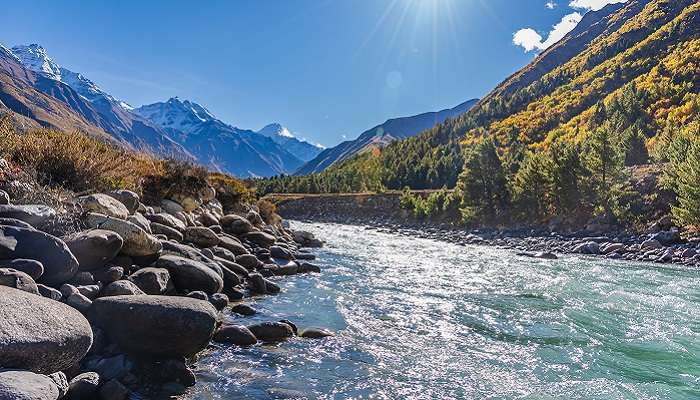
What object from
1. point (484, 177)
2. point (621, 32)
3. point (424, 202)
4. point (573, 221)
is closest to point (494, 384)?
point (573, 221)

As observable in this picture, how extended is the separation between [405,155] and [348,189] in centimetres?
2467

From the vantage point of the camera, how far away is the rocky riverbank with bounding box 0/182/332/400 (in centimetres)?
499

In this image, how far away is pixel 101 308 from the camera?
682cm

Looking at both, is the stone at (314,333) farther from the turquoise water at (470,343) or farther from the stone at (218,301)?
the stone at (218,301)

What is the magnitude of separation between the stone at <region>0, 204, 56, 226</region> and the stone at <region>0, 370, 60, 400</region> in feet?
14.6

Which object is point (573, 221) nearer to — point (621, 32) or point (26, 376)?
point (26, 376)

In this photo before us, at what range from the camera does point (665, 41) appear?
12362 cm

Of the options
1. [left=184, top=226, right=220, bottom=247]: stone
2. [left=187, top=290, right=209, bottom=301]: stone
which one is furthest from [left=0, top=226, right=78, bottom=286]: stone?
[left=184, top=226, right=220, bottom=247]: stone

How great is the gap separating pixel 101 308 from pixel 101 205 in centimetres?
451

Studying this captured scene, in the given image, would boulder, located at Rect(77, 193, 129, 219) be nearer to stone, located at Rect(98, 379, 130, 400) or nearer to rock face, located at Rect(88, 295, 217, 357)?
rock face, located at Rect(88, 295, 217, 357)

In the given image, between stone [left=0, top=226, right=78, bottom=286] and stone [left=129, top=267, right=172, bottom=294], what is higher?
stone [left=0, top=226, right=78, bottom=286]

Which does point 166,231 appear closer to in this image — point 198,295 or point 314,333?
point 198,295

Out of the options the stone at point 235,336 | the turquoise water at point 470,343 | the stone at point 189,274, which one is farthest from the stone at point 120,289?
the stone at point 189,274

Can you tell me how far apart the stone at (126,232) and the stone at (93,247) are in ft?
2.42
